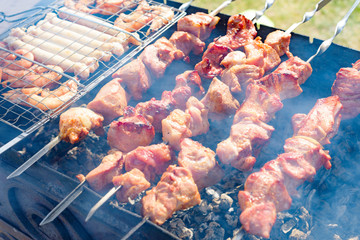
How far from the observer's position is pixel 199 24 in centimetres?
399

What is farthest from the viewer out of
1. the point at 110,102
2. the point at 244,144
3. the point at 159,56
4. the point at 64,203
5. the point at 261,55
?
the point at 159,56

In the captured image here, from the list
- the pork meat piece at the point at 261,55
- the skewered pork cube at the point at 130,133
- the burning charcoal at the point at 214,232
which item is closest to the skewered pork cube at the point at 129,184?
the skewered pork cube at the point at 130,133

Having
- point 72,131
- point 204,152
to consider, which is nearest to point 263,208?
point 204,152

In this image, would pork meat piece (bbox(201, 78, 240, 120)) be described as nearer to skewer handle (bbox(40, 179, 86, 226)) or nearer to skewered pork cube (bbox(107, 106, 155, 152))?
skewered pork cube (bbox(107, 106, 155, 152))

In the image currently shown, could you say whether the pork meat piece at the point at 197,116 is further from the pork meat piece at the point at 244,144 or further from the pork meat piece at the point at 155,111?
the pork meat piece at the point at 244,144

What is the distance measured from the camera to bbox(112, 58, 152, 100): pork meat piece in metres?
3.32

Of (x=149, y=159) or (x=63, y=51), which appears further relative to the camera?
(x=63, y=51)

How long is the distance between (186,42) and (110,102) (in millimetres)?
1380

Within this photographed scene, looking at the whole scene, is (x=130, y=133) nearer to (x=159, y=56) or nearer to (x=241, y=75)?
(x=159, y=56)

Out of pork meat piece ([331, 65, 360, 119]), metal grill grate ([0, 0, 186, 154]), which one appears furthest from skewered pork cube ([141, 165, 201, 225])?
pork meat piece ([331, 65, 360, 119])

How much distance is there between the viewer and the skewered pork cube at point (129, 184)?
8.05 feet

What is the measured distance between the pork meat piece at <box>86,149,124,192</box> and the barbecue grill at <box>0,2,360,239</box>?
135 millimetres

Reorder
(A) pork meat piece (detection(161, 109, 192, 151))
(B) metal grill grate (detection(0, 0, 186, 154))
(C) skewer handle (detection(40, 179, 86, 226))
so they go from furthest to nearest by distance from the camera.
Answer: (B) metal grill grate (detection(0, 0, 186, 154)) < (A) pork meat piece (detection(161, 109, 192, 151)) < (C) skewer handle (detection(40, 179, 86, 226))

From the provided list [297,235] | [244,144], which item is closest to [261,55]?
[244,144]
